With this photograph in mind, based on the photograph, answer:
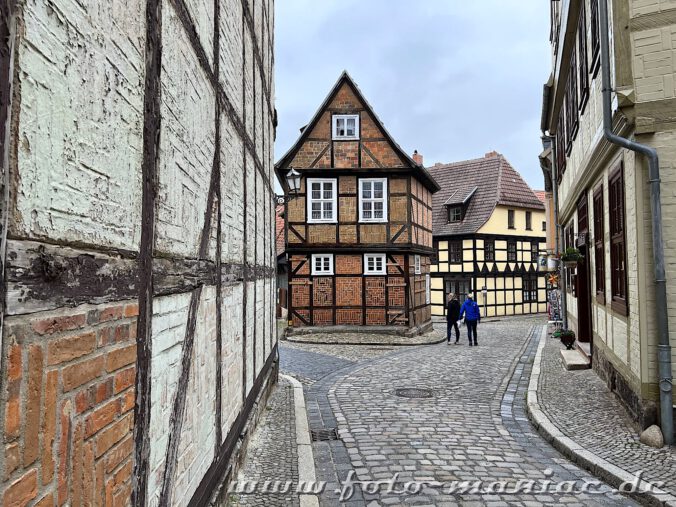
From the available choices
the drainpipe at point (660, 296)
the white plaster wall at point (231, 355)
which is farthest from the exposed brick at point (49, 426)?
the drainpipe at point (660, 296)

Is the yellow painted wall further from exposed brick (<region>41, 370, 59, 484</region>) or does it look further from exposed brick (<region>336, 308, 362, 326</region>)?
exposed brick (<region>41, 370, 59, 484</region>)

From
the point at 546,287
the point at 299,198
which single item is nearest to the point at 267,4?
the point at 299,198

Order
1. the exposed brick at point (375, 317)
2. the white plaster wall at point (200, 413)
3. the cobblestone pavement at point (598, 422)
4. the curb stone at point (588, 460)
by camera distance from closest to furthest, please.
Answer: the white plaster wall at point (200, 413) → the curb stone at point (588, 460) → the cobblestone pavement at point (598, 422) → the exposed brick at point (375, 317)

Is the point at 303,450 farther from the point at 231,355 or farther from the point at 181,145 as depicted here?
the point at 181,145

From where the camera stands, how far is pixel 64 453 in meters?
1.56

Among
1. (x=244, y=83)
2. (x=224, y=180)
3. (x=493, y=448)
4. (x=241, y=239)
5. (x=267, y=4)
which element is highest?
(x=267, y=4)

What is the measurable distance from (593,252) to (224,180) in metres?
8.37

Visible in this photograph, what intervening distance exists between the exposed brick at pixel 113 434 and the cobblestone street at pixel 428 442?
9.17ft

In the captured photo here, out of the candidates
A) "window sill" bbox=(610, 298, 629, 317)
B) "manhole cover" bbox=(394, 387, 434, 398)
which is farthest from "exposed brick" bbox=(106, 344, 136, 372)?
"manhole cover" bbox=(394, 387, 434, 398)

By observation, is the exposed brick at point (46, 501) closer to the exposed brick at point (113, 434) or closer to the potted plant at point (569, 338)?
the exposed brick at point (113, 434)

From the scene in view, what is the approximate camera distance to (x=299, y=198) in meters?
18.8

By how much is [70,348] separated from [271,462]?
14.2ft

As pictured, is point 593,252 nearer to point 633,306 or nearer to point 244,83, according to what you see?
Result: point 633,306

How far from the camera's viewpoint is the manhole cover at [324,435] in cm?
664
